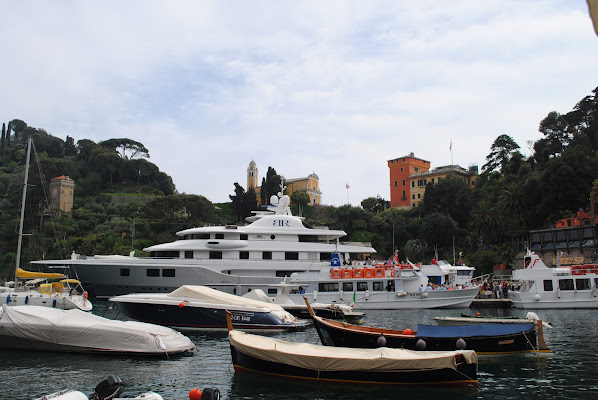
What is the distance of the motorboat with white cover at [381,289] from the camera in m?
29.5

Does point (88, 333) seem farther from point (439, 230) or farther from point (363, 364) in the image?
point (439, 230)

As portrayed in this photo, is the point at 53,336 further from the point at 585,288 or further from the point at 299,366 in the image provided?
the point at 585,288

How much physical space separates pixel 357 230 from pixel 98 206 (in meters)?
39.7

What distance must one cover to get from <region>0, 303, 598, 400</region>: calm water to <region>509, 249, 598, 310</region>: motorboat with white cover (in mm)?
14908

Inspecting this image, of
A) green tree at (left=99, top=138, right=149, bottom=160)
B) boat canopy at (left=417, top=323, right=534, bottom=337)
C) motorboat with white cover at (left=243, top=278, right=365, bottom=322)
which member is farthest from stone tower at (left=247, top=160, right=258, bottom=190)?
boat canopy at (left=417, top=323, right=534, bottom=337)

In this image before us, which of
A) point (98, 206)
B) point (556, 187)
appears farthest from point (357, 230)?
point (98, 206)

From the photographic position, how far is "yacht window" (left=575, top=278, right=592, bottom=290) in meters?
30.5

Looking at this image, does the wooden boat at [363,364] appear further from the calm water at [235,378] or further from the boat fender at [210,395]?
the boat fender at [210,395]

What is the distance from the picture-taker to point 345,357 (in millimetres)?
10953

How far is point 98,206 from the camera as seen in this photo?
7325 centimetres

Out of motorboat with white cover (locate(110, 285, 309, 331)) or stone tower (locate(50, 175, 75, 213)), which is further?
stone tower (locate(50, 175, 75, 213))

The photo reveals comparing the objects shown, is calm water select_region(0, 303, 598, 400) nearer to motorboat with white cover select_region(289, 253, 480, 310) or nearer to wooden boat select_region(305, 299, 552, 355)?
wooden boat select_region(305, 299, 552, 355)

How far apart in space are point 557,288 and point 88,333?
28.2 m

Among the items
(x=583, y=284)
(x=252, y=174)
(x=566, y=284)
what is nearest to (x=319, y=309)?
(x=566, y=284)
